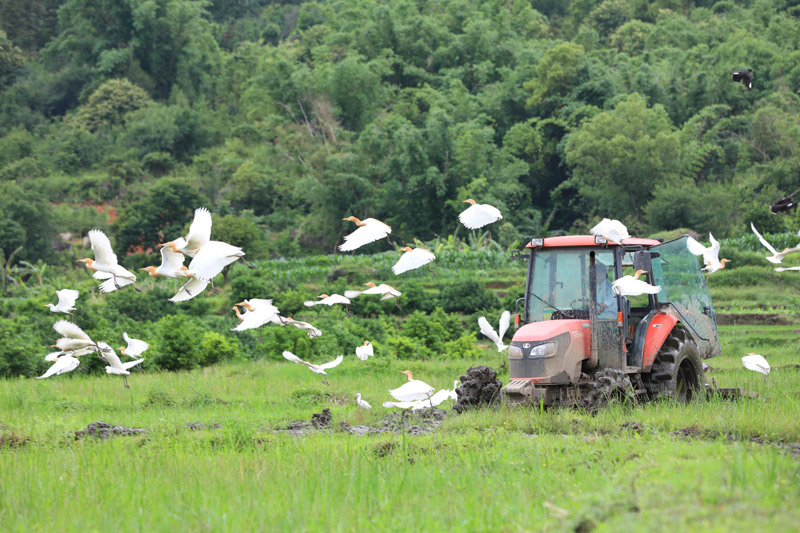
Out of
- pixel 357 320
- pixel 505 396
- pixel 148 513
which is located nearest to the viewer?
pixel 148 513

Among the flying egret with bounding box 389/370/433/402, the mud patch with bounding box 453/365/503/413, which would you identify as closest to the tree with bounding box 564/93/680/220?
the mud patch with bounding box 453/365/503/413

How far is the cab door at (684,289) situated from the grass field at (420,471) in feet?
3.05

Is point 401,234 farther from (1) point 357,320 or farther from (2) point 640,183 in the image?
(1) point 357,320

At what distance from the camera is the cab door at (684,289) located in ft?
27.5

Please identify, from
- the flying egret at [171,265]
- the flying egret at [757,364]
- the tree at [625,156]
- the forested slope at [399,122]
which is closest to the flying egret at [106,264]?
the flying egret at [171,265]

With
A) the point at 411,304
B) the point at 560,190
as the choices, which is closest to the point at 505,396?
the point at 411,304

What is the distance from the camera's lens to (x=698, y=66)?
129ft

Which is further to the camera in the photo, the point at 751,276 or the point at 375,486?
the point at 751,276

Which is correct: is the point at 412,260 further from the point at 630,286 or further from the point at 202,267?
the point at 202,267

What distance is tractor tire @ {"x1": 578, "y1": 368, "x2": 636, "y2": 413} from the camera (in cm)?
727

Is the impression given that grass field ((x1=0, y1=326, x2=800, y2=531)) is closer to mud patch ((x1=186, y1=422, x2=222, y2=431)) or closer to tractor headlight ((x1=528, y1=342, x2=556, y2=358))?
mud patch ((x1=186, y1=422, x2=222, y2=431))

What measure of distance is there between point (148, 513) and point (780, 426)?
15.8 feet

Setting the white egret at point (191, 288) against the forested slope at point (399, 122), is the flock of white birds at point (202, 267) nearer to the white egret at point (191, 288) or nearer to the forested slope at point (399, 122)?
the white egret at point (191, 288)

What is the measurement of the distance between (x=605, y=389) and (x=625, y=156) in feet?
87.2
